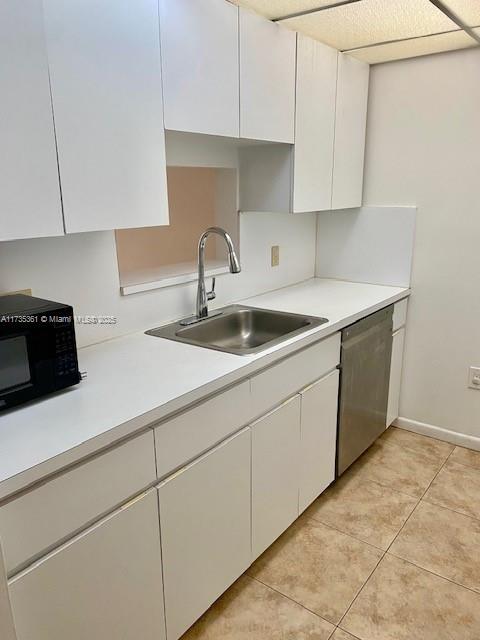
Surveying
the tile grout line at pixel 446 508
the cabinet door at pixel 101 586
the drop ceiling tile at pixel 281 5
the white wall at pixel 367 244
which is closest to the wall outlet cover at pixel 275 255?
the white wall at pixel 367 244

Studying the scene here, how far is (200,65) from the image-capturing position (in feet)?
5.36

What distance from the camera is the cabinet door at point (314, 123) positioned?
84.0 inches

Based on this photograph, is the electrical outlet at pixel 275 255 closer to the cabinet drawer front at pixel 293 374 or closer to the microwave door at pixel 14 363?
the cabinet drawer front at pixel 293 374

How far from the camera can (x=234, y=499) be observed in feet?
5.48

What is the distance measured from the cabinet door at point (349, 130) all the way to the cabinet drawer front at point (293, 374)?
88cm

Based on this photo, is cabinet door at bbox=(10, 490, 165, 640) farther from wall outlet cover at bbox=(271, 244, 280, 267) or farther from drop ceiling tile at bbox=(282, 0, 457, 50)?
drop ceiling tile at bbox=(282, 0, 457, 50)

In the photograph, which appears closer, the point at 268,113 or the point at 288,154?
the point at 268,113

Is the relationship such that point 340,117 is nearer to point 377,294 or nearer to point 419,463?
point 377,294

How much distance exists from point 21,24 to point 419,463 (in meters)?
2.61

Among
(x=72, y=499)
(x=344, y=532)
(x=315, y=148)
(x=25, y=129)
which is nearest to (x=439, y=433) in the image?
(x=344, y=532)

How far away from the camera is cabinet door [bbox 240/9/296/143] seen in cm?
182

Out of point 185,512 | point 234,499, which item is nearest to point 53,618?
point 185,512

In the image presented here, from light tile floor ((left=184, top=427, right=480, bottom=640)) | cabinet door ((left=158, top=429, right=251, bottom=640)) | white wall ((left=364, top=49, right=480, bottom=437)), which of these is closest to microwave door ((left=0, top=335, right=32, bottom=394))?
cabinet door ((left=158, top=429, right=251, bottom=640))

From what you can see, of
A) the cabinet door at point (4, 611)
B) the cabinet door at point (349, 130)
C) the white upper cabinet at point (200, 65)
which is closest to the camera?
the cabinet door at point (4, 611)
